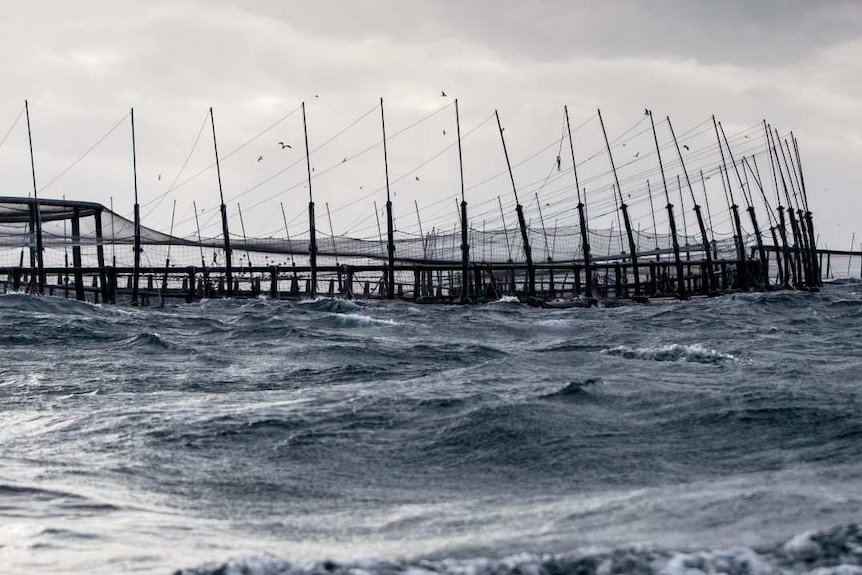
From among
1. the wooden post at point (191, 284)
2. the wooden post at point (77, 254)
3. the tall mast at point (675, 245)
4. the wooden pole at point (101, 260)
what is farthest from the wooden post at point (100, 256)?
the tall mast at point (675, 245)

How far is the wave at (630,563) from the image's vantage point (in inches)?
202

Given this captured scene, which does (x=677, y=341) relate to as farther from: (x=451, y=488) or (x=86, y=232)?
(x=86, y=232)

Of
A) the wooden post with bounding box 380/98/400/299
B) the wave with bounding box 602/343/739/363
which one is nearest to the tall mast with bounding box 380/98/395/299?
the wooden post with bounding box 380/98/400/299

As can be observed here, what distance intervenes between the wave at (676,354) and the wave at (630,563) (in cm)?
998

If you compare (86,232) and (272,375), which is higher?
(86,232)

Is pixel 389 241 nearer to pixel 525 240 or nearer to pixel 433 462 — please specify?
pixel 525 240

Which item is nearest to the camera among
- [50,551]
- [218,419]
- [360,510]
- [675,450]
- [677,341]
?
[50,551]

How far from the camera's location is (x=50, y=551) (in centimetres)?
584

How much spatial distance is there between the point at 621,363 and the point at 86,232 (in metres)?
42.4

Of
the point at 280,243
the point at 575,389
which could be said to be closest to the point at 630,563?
the point at 575,389

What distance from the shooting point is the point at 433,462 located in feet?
28.3

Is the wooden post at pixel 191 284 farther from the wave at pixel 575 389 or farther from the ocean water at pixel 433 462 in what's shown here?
the wave at pixel 575 389

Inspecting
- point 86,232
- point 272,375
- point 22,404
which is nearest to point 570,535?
point 22,404

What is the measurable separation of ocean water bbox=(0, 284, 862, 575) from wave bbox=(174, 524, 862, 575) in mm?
18
